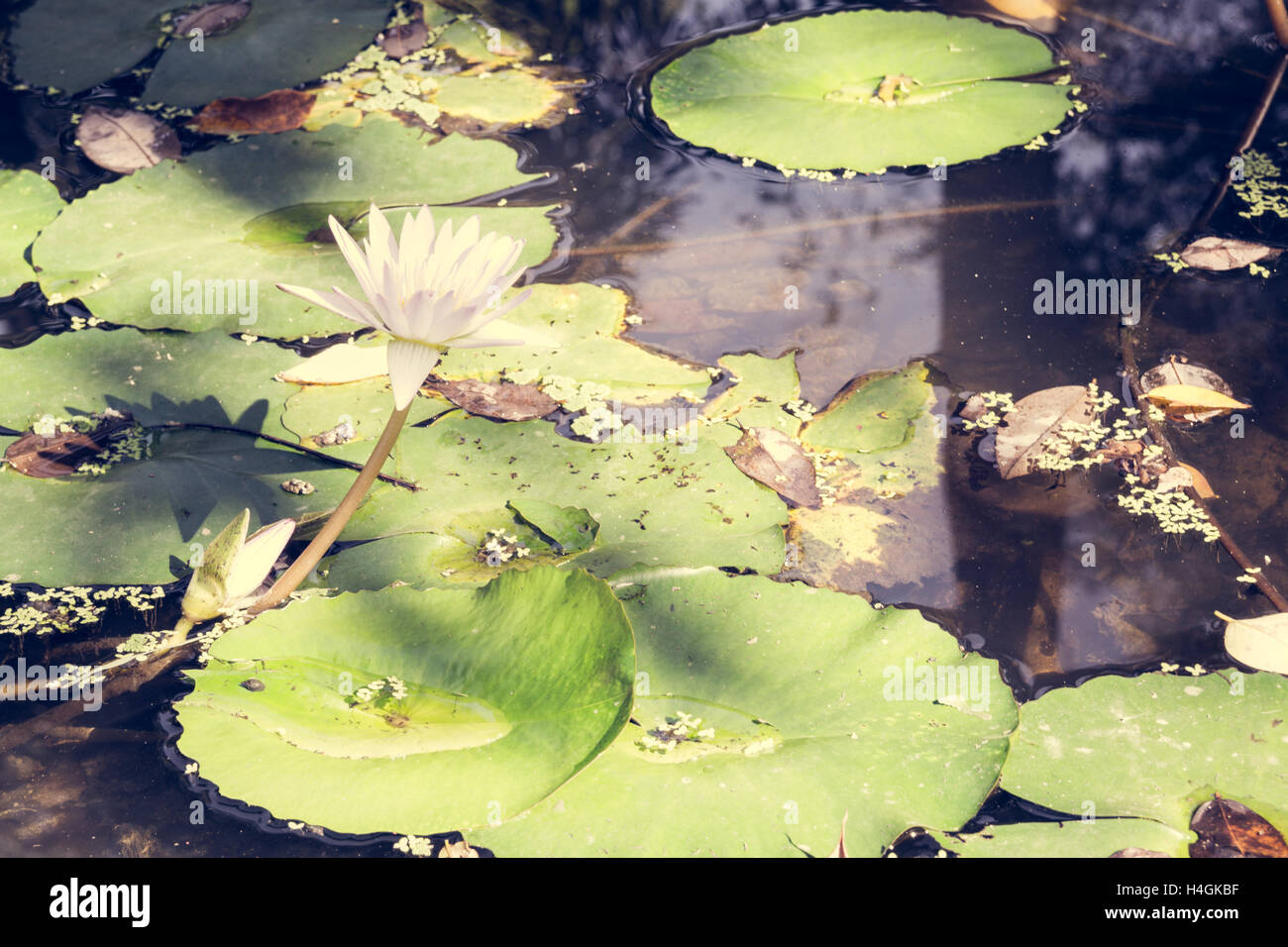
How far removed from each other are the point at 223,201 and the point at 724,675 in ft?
8.25

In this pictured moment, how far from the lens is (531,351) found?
2.98m

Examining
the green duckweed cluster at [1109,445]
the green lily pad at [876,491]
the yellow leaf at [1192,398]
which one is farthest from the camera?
the yellow leaf at [1192,398]

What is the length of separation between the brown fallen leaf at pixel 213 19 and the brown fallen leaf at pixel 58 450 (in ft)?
8.59

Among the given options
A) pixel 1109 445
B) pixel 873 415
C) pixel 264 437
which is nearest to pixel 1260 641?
pixel 1109 445

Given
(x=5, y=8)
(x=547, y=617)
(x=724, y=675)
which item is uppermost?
(x=5, y=8)

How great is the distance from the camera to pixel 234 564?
2178 millimetres

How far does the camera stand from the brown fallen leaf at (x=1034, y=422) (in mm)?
2711

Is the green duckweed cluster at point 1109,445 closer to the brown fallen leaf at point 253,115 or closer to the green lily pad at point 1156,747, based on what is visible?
the green lily pad at point 1156,747

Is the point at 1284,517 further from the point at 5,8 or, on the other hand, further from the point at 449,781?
the point at 5,8

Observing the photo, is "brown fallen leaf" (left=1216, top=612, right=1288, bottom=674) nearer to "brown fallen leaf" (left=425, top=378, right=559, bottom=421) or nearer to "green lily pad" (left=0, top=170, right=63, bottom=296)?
"brown fallen leaf" (left=425, top=378, right=559, bottom=421)

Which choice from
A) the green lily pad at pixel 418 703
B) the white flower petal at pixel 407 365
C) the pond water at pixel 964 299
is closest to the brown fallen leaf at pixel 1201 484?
the pond water at pixel 964 299
